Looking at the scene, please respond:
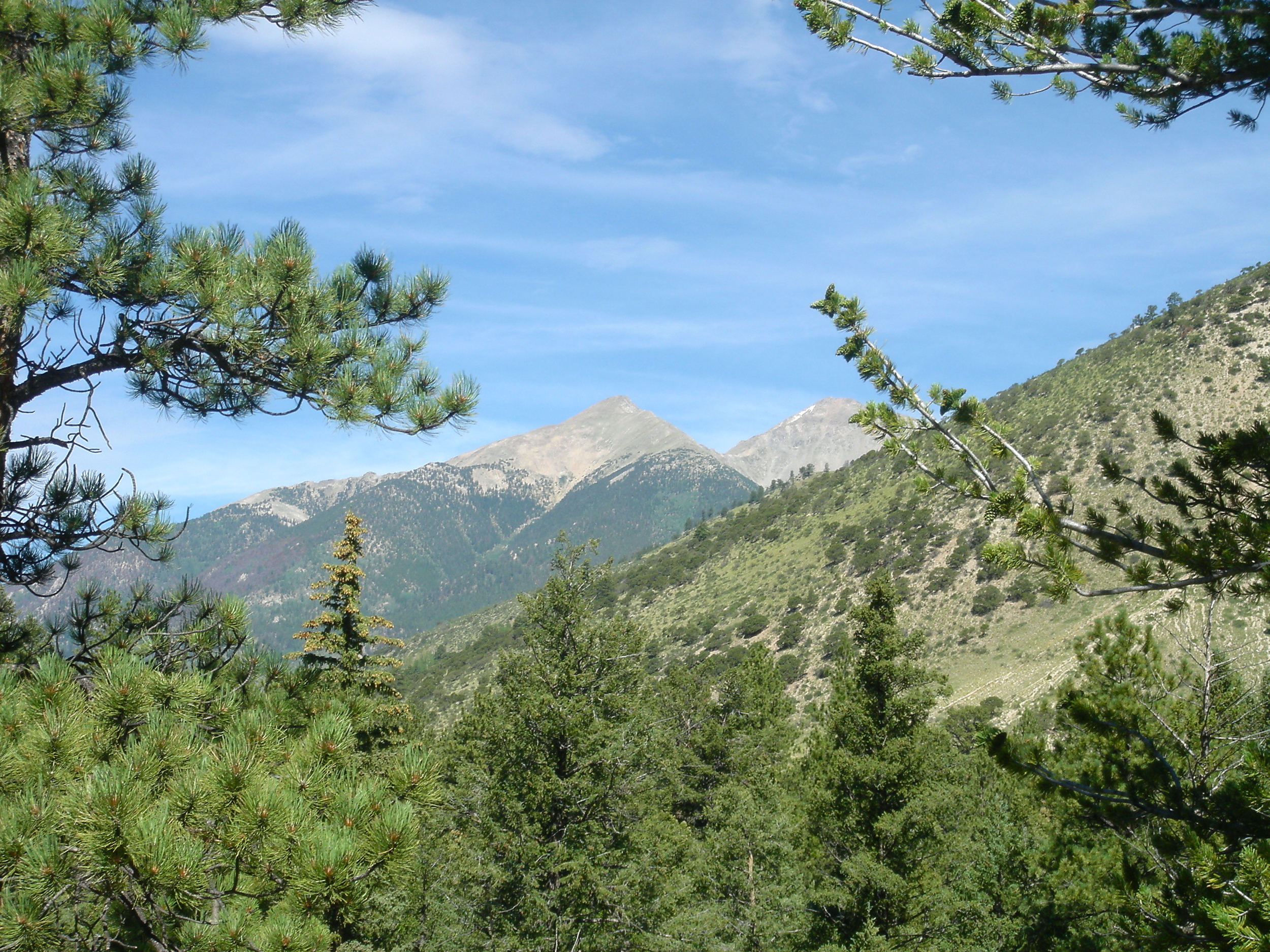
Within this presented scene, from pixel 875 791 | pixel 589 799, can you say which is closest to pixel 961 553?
pixel 875 791

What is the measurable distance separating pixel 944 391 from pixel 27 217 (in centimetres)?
560

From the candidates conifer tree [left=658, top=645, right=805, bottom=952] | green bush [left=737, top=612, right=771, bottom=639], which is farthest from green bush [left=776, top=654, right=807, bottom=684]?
conifer tree [left=658, top=645, right=805, bottom=952]

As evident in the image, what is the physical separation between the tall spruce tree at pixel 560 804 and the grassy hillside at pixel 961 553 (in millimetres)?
18380

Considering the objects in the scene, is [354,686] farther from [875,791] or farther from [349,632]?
[349,632]

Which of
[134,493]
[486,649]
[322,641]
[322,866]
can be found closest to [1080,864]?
[322,866]

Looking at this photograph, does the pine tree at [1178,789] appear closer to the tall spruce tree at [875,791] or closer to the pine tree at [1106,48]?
the pine tree at [1106,48]

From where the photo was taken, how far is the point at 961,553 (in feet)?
209

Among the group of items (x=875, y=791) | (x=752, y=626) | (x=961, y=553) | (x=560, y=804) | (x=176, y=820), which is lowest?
(x=752, y=626)

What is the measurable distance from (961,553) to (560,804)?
5802cm

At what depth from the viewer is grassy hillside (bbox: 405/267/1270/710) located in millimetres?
52844

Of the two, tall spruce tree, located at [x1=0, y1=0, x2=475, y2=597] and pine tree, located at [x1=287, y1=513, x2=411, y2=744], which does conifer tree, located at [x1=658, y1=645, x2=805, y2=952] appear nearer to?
pine tree, located at [x1=287, y1=513, x2=411, y2=744]

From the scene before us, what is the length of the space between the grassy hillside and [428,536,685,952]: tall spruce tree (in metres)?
18.4

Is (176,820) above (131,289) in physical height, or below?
below

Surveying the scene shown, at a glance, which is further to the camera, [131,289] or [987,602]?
[987,602]
